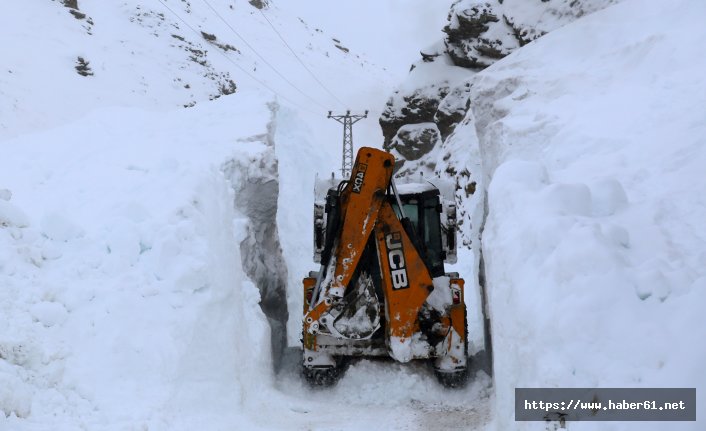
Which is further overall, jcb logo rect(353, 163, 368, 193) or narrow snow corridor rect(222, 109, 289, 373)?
narrow snow corridor rect(222, 109, 289, 373)

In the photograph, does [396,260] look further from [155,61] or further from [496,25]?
[155,61]

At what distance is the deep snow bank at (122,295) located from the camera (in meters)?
5.38

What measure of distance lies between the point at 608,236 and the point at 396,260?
9.38ft

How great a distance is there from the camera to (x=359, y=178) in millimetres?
7934

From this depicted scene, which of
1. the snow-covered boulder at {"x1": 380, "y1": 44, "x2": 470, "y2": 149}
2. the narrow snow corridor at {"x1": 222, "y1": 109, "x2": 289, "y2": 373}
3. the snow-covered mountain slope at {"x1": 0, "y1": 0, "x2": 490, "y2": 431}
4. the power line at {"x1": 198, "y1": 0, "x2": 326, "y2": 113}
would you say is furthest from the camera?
the power line at {"x1": 198, "y1": 0, "x2": 326, "y2": 113}

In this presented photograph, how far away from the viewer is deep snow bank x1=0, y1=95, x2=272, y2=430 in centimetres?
538

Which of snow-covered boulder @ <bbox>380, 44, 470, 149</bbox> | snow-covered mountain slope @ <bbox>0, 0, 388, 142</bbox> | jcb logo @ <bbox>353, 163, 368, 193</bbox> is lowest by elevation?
jcb logo @ <bbox>353, 163, 368, 193</bbox>

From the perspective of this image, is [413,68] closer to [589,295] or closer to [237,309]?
[237,309]

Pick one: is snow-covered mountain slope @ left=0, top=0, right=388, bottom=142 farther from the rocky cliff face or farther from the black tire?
the black tire

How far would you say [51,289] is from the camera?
20.2 feet

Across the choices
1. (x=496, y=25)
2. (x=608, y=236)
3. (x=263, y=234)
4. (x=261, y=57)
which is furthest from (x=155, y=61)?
(x=608, y=236)

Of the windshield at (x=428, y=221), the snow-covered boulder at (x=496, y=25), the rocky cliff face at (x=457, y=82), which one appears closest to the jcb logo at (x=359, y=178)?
the windshield at (x=428, y=221)

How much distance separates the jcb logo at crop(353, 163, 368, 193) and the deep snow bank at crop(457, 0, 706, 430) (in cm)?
159

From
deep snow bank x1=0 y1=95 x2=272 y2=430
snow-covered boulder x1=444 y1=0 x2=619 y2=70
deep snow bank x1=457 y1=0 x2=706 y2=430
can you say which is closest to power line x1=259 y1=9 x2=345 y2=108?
snow-covered boulder x1=444 y1=0 x2=619 y2=70
